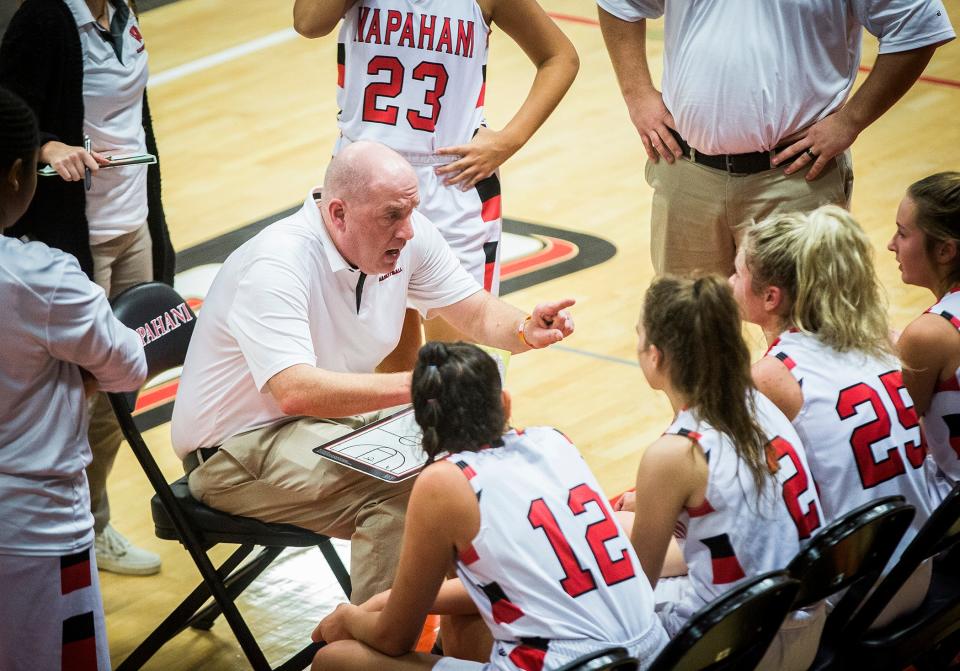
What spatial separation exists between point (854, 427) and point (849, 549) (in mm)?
319

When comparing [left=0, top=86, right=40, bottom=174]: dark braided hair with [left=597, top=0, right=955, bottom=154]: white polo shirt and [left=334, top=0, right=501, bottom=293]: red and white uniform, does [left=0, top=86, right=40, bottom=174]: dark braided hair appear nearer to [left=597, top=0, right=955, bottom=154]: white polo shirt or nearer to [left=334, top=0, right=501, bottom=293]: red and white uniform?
[left=334, top=0, right=501, bottom=293]: red and white uniform

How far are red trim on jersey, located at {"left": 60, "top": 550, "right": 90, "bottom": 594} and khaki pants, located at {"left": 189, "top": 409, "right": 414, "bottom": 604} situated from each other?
551mm

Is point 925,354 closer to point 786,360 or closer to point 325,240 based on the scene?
point 786,360

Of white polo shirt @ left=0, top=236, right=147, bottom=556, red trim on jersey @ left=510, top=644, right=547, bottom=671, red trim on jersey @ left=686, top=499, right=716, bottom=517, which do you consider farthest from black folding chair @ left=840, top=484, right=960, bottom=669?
white polo shirt @ left=0, top=236, right=147, bottom=556

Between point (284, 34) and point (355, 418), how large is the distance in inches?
269

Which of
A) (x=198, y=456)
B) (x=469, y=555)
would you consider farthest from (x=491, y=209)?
(x=469, y=555)

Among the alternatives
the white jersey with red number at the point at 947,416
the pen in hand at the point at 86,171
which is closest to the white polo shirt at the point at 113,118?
the pen in hand at the point at 86,171

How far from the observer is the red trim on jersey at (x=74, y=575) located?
2477 millimetres

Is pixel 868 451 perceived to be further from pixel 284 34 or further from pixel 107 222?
pixel 284 34

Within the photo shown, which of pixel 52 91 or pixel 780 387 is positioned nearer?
pixel 780 387

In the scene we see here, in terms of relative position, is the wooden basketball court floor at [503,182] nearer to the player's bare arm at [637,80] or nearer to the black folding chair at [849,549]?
the player's bare arm at [637,80]

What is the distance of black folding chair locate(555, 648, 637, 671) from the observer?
78.8 inches

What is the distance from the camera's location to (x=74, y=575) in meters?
2.49

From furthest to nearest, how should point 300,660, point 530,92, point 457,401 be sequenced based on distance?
point 530,92, point 300,660, point 457,401
